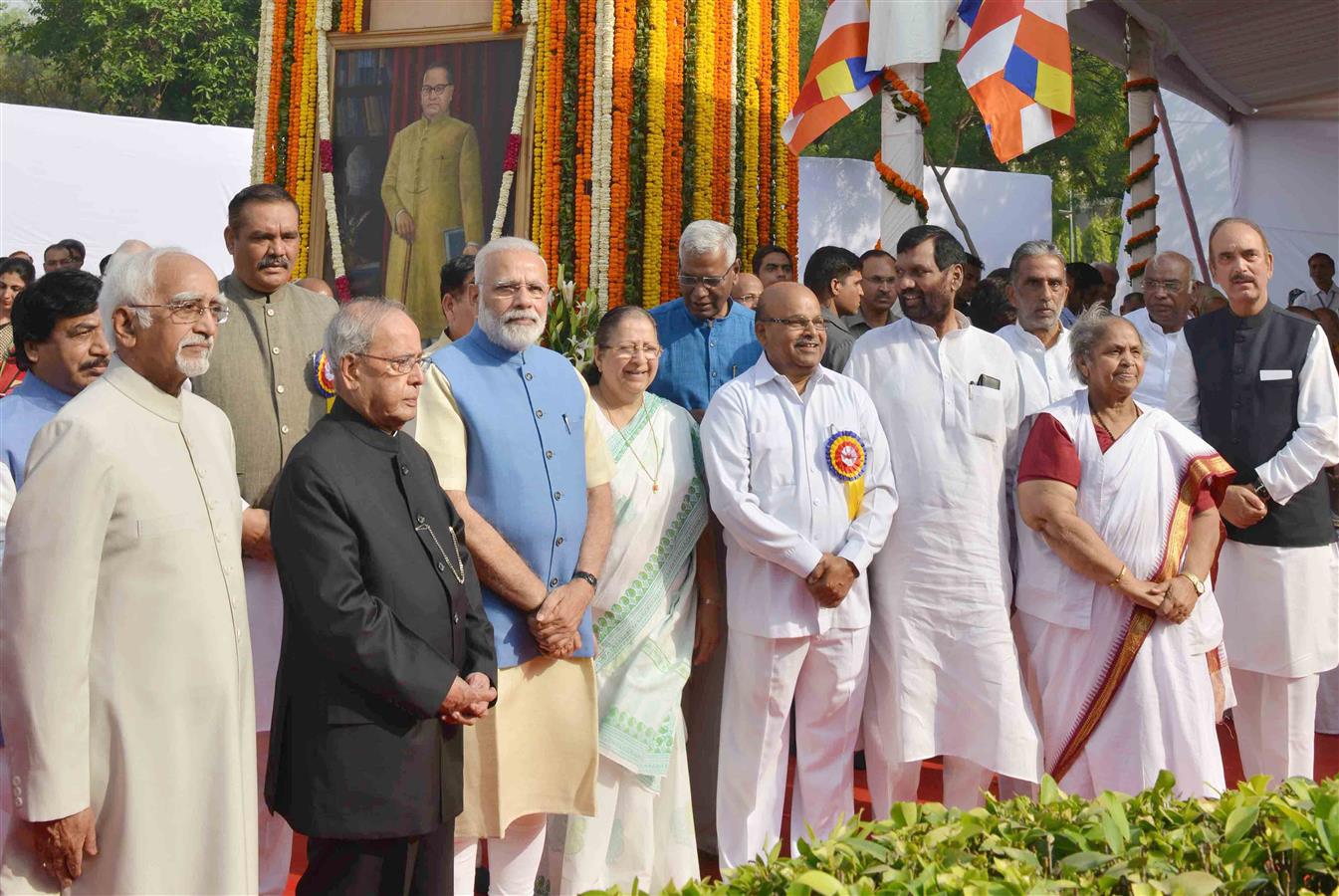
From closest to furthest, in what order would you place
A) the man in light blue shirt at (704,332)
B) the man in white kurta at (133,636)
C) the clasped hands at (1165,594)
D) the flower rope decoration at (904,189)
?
1. the man in white kurta at (133,636)
2. the clasped hands at (1165,594)
3. the man in light blue shirt at (704,332)
4. the flower rope decoration at (904,189)

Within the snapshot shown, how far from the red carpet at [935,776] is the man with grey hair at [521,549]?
1.16m

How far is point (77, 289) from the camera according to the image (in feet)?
12.4

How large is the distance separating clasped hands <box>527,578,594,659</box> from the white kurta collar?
122 cm

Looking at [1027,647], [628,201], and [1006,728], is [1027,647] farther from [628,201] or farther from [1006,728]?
[628,201]

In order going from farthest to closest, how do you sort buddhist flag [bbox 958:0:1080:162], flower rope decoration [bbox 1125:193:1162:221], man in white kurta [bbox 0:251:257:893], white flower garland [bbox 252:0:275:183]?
flower rope decoration [bbox 1125:193:1162:221], white flower garland [bbox 252:0:275:183], buddhist flag [bbox 958:0:1080:162], man in white kurta [bbox 0:251:257:893]

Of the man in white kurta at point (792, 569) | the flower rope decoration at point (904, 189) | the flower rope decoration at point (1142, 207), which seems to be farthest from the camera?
the flower rope decoration at point (1142, 207)

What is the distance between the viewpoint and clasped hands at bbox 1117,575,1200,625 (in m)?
4.44

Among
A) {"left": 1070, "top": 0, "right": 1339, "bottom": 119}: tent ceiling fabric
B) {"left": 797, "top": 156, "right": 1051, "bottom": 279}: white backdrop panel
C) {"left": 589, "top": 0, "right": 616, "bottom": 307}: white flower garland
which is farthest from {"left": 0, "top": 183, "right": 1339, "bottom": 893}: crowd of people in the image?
{"left": 797, "top": 156, "right": 1051, "bottom": 279}: white backdrop panel

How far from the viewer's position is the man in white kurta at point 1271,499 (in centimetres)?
512

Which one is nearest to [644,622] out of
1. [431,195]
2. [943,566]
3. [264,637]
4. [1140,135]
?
[943,566]

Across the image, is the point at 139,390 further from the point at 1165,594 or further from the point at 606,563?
the point at 1165,594

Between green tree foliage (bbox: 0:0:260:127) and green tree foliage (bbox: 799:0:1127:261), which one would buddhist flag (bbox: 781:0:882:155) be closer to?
green tree foliage (bbox: 799:0:1127:261)

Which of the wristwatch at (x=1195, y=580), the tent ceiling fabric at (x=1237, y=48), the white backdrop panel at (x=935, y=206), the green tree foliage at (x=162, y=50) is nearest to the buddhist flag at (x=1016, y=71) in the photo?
the tent ceiling fabric at (x=1237, y=48)

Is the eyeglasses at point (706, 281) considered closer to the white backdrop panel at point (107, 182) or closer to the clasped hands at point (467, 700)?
the clasped hands at point (467, 700)
